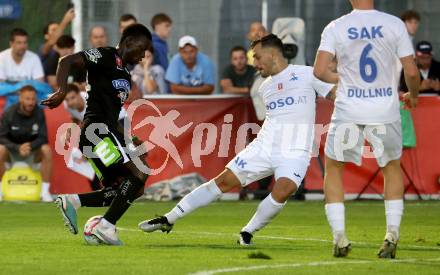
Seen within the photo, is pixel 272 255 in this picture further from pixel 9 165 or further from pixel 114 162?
pixel 9 165

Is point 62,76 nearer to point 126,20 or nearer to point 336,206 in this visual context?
point 336,206

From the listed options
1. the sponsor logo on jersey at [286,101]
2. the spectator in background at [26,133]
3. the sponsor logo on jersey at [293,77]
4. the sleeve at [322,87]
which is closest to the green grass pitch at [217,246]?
the sponsor logo on jersey at [286,101]

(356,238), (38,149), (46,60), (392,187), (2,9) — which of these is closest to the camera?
(392,187)

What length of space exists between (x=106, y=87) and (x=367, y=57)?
106 inches

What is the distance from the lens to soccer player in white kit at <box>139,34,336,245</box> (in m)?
12.5

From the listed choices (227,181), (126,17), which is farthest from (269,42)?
(126,17)

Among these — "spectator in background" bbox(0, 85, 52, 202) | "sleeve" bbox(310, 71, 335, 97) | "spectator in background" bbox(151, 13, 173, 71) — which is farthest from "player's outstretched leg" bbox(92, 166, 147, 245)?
"spectator in background" bbox(151, 13, 173, 71)

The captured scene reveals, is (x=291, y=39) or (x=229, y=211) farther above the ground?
(x=291, y=39)

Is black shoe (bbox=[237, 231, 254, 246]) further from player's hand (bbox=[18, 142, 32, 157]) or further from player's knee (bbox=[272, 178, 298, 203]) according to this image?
player's hand (bbox=[18, 142, 32, 157])

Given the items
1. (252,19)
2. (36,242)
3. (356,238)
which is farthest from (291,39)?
(36,242)

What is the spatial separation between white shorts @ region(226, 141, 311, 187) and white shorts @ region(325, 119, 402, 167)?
1.31 metres

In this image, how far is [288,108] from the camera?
12688 mm

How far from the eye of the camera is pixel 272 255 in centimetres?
1139

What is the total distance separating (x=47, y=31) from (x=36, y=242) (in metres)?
9.62
